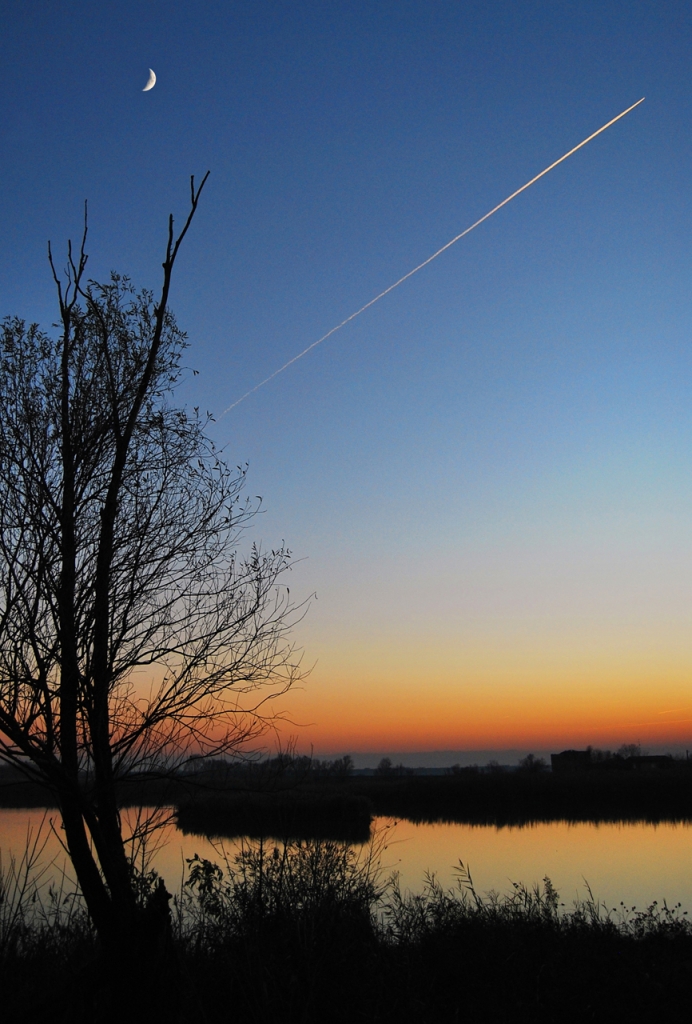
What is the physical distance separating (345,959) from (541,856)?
16.9m

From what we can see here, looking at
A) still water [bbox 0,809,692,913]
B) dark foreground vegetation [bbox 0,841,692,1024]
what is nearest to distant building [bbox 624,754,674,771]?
still water [bbox 0,809,692,913]

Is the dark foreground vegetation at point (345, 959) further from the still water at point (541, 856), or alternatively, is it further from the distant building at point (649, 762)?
the distant building at point (649, 762)

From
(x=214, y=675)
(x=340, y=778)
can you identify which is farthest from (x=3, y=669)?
(x=340, y=778)

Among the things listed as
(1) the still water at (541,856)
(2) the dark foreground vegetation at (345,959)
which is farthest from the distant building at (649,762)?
(2) the dark foreground vegetation at (345,959)

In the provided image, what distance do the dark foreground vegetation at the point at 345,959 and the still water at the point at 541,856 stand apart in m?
1.43

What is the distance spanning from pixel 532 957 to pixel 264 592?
581cm

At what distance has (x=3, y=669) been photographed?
530 centimetres

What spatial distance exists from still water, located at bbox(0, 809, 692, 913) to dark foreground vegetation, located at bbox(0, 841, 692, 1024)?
1433 mm

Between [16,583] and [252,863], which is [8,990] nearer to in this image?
[252,863]

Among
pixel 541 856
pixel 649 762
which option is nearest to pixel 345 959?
pixel 541 856

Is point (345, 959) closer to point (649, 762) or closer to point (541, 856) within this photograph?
point (541, 856)

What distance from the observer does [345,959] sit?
7.73 m

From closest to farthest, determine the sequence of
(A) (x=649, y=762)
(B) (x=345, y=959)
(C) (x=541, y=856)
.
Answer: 1. (B) (x=345, y=959)
2. (C) (x=541, y=856)
3. (A) (x=649, y=762)

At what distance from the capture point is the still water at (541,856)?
660 inches
